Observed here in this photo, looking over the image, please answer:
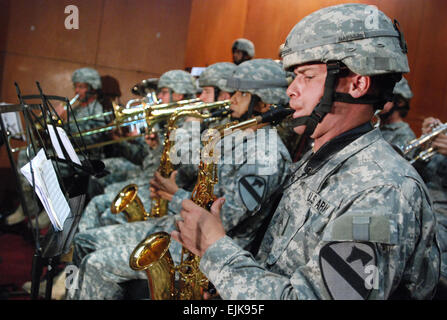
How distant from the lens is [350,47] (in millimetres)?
1429

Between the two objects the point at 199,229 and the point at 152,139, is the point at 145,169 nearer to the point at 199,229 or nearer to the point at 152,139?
the point at 152,139

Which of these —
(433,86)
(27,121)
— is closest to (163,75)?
(27,121)

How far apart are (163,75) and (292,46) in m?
1.69

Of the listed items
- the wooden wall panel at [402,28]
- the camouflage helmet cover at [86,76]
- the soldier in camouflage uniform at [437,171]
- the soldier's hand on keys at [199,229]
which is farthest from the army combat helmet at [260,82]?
the soldier's hand on keys at [199,229]

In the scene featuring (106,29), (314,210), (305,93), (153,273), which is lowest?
(153,273)

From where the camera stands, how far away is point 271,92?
9.91 feet

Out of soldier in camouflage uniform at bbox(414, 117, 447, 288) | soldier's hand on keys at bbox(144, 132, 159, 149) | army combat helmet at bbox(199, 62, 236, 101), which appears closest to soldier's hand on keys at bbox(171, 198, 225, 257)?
soldier in camouflage uniform at bbox(414, 117, 447, 288)

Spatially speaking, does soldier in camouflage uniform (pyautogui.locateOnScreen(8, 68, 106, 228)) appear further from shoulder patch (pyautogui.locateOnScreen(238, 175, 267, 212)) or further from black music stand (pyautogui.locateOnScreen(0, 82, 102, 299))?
shoulder patch (pyautogui.locateOnScreen(238, 175, 267, 212))

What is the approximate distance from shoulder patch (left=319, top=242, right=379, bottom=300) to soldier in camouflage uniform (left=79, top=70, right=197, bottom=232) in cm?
234

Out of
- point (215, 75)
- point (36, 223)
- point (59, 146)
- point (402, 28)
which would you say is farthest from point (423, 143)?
point (36, 223)

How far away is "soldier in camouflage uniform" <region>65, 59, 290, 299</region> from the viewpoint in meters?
2.33

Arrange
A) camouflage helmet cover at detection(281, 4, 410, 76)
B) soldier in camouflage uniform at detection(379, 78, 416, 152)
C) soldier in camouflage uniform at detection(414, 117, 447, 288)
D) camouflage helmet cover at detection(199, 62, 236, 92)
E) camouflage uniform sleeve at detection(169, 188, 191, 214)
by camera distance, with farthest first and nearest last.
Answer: camouflage helmet cover at detection(199, 62, 236, 92) < soldier in camouflage uniform at detection(379, 78, 416, 152) < soldier in camouflage uniform at detection(414, 117, 447, 288) < camouflage uniform sleeve at detection(169, 188, 191, 214) < camouflage helmet cover at detection(281, 4, 410, 76)

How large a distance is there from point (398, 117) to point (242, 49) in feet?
6.63
